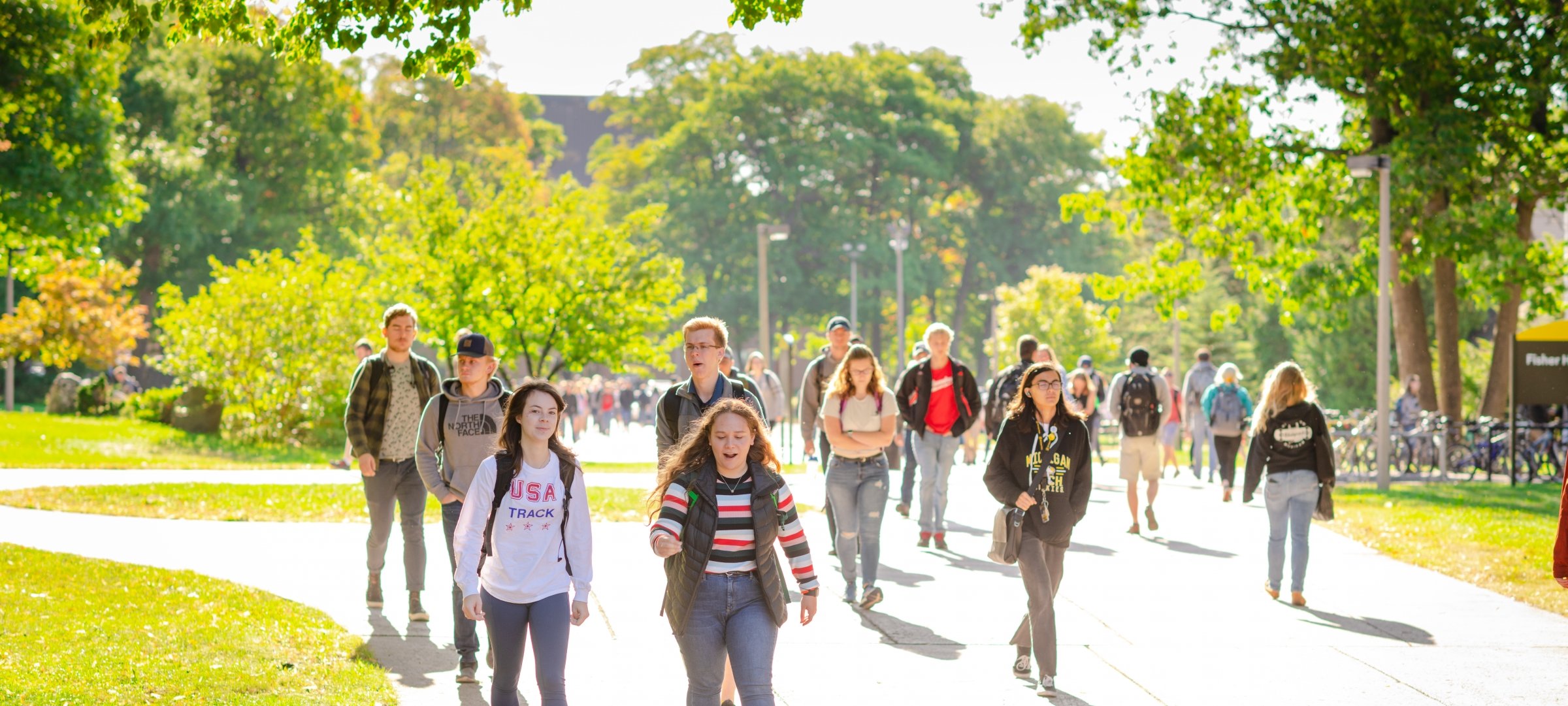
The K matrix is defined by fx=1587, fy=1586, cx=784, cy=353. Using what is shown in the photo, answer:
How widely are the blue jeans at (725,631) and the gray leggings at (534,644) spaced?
0.49 m

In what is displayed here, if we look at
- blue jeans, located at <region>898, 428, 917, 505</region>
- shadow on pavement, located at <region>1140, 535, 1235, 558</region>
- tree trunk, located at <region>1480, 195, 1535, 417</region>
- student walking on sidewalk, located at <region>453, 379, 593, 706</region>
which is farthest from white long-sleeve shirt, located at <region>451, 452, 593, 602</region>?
tree trunk, located at <region>1480, 195, 1535, 417</region>

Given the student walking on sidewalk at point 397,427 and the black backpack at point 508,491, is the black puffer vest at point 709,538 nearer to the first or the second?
the black backpack at point 508,491

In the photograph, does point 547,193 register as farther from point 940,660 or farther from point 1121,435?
point 940,660

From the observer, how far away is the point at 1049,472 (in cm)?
755

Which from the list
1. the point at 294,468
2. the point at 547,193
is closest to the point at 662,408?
Answer: the point at 294,468

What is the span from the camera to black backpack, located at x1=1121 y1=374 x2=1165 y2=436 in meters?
14.5

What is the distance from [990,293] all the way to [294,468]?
5411 cm

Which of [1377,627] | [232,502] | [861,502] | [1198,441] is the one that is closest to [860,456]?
[861,502]

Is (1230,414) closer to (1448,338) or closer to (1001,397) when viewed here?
(1001,397)

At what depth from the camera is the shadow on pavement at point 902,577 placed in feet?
35.7

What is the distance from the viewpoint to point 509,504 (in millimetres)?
5688

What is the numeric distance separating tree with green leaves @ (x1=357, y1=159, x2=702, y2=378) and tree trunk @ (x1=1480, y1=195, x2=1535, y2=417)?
1347 centimetres

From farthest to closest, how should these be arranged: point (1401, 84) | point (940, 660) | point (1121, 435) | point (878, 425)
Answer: point (1401, 84) → point (1121, 435) → point (878, 425) → point (940, 660)

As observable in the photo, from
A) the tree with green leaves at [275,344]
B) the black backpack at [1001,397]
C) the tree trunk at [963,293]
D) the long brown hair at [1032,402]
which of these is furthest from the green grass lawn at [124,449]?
the tree trunk at [963,293]
